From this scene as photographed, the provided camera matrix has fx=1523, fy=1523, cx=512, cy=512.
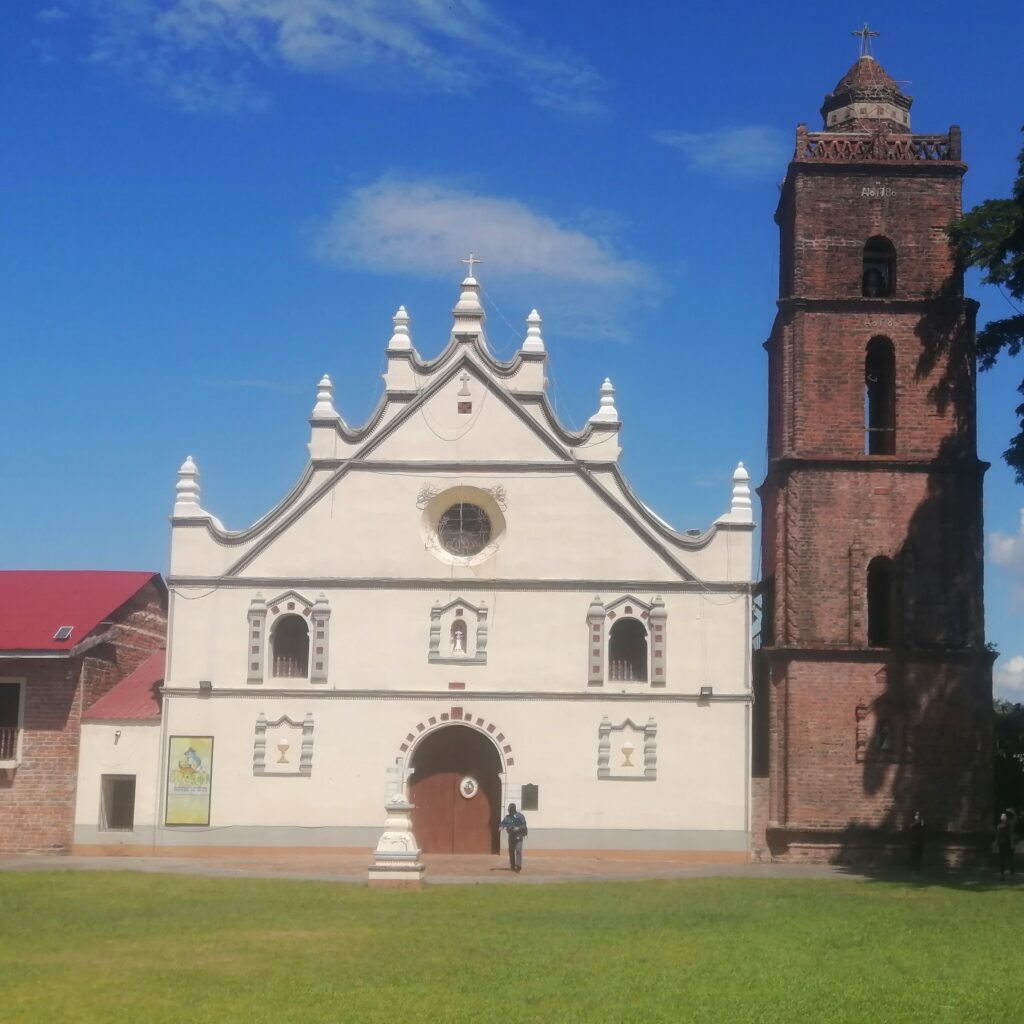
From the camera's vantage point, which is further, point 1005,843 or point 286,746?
point 286,746

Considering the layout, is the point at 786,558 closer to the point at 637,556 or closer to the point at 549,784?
the point at 637,556

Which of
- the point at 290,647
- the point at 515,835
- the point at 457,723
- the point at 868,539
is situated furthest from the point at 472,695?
the point at 868,539

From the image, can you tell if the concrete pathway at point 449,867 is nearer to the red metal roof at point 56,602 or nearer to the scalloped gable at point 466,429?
the red metal roof at point 56,602

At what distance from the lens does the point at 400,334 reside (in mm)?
38000

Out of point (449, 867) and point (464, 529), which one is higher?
point (464, 529)

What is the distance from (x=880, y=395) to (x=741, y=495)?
4.26 meters

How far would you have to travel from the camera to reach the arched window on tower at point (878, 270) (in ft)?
119

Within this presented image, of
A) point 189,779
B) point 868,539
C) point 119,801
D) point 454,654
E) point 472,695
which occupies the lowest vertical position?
point 119,801

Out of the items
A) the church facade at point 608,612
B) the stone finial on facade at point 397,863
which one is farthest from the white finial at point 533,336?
the stone finial on facade at point 397,863

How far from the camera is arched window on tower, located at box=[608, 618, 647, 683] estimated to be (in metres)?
36.1

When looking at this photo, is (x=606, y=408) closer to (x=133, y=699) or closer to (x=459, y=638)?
(x=459, y=638)

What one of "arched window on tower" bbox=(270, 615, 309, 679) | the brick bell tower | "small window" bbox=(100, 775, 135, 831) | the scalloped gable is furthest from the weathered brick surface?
"small window" bbox=(100, 775, 135, 831)

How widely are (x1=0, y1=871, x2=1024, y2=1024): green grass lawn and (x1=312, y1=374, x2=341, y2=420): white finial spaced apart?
13414 mm

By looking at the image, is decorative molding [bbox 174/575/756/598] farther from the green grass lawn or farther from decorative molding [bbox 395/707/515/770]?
the green grass lawn
